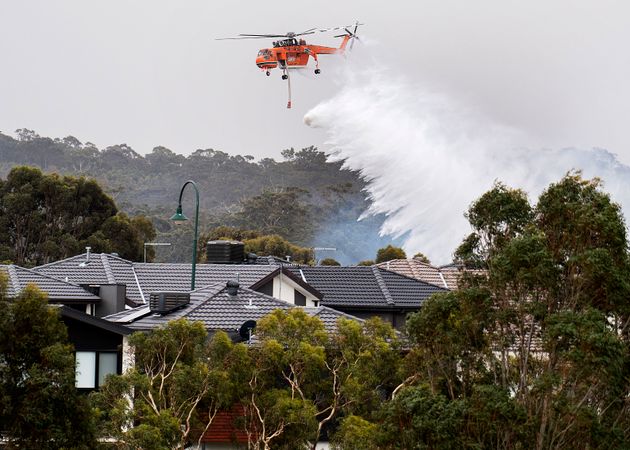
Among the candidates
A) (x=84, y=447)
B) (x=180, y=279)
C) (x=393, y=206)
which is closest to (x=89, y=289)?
(x=180, y=279)

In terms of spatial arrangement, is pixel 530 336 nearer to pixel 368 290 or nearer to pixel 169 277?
pixel 368 290

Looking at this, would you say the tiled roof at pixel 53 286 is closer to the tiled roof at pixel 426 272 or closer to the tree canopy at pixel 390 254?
the tiled roof at pixel 426 272

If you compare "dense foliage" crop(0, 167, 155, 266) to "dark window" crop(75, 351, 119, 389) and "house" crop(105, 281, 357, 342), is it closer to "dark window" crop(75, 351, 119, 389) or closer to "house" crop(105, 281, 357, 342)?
"house" crop(105, 281, 357, 342)

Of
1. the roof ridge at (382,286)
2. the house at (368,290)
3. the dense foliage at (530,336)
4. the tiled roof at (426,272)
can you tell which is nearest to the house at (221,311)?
the house at (368,290)

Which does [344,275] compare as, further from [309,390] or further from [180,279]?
[309,390]

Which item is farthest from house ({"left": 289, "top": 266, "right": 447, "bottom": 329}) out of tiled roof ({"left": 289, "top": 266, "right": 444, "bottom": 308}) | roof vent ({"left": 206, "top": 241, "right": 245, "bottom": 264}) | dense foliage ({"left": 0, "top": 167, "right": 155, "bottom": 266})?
dense foliage ({"left": 0, "top": 167, "right": 155, "bottom": 266})
